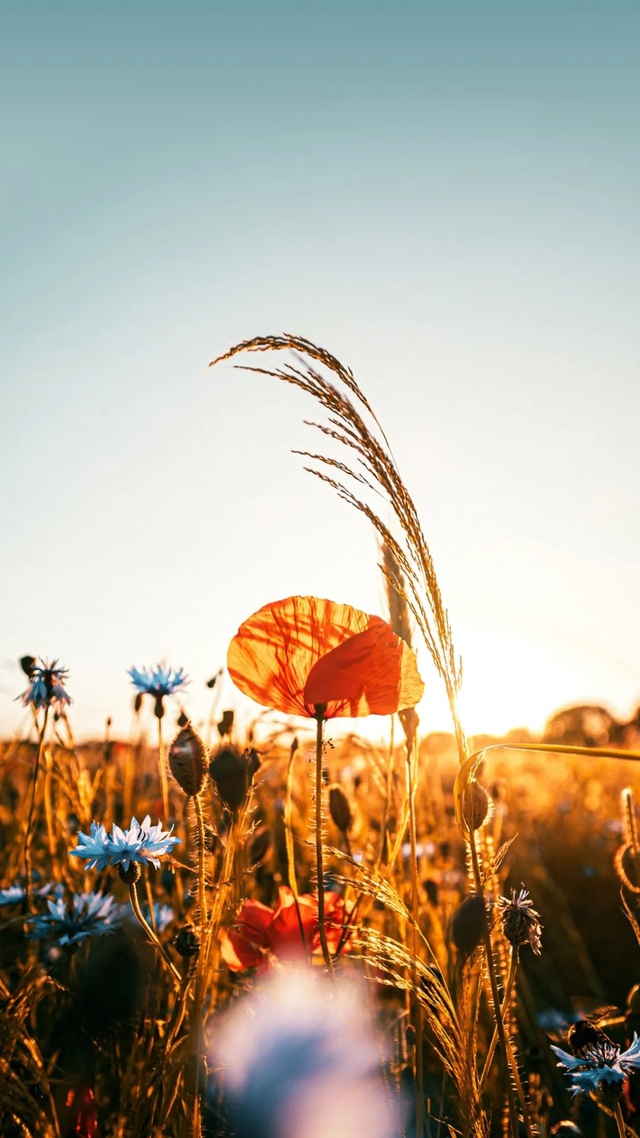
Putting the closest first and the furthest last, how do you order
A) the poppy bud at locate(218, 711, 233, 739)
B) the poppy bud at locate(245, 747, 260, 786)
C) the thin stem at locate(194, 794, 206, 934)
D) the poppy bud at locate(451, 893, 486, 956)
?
the thin stem at locate(194, 794, 206, 934) → the poppy bud at locate(451, 893, 486, 956) → the poppy bud at locate(245, 747, 260, 786) → the poppy bud at locate(218, 711, 233, 739)

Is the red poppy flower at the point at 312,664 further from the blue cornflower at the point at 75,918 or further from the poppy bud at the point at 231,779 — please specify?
the blue cornflower at the point at 75,918

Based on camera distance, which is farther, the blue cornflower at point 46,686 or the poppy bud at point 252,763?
the blue cornflower at point 46,686

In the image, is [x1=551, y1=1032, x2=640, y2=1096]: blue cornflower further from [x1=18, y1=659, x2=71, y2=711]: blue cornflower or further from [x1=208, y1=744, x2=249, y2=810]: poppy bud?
[x1=18, y1=659, x2=71, y2=711]: blue cornflower

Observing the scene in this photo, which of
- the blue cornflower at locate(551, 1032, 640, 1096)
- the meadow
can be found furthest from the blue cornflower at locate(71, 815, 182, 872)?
the blue cornflower at locate(551, 1032, 640, 1096)

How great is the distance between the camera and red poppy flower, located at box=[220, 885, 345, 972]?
43.6 inches

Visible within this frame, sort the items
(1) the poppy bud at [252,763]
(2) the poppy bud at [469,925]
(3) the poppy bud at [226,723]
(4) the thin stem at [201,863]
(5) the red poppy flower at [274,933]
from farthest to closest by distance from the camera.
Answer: (3) the poppy bud at [226,723], (5) the red poppy flower at [274,933], (1) the poppy bud at [252,763], (2) the poppy bud at [469,925], (4) the thin stem at [201,863]

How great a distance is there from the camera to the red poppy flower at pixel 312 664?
99 centimetres

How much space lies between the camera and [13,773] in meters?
3.23

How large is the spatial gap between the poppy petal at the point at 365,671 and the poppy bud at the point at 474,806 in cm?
19

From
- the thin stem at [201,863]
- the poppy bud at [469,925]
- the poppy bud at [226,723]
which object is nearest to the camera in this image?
the thin stem at [201,863]

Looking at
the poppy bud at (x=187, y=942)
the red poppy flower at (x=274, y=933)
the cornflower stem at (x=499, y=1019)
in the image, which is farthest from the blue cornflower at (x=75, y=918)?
the cornflower stem at (x=499, y=1019)

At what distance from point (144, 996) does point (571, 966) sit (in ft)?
4.99

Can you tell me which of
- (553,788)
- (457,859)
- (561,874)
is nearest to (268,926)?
(457,859)

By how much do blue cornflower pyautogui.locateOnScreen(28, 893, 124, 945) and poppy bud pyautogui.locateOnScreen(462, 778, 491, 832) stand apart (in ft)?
2.03
